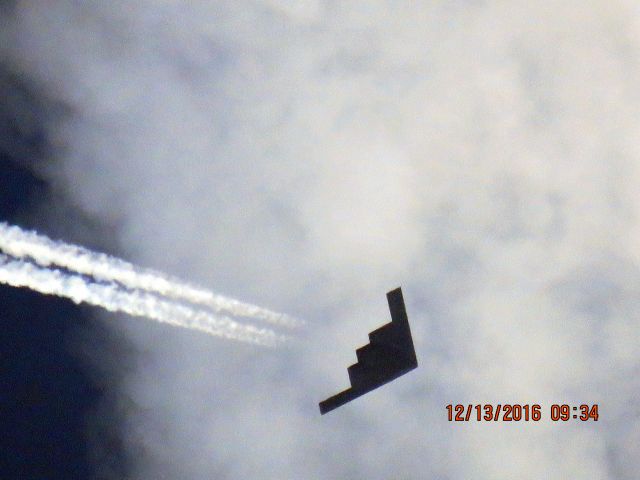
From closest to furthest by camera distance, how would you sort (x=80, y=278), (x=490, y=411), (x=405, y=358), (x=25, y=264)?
(x=405, y=358), (x=25, y=264), (x=80, y=278), (x=490, y=411)

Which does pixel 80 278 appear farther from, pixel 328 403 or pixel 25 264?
pixel 328 403

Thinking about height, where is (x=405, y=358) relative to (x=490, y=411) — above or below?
below

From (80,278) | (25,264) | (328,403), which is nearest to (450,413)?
(328,403)

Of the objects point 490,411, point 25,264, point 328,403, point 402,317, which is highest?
point 25,264

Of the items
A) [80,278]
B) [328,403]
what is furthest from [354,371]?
[80,278]

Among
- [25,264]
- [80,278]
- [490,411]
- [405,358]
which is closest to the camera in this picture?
[405,358]

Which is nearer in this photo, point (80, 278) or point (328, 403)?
point (328, 403)
